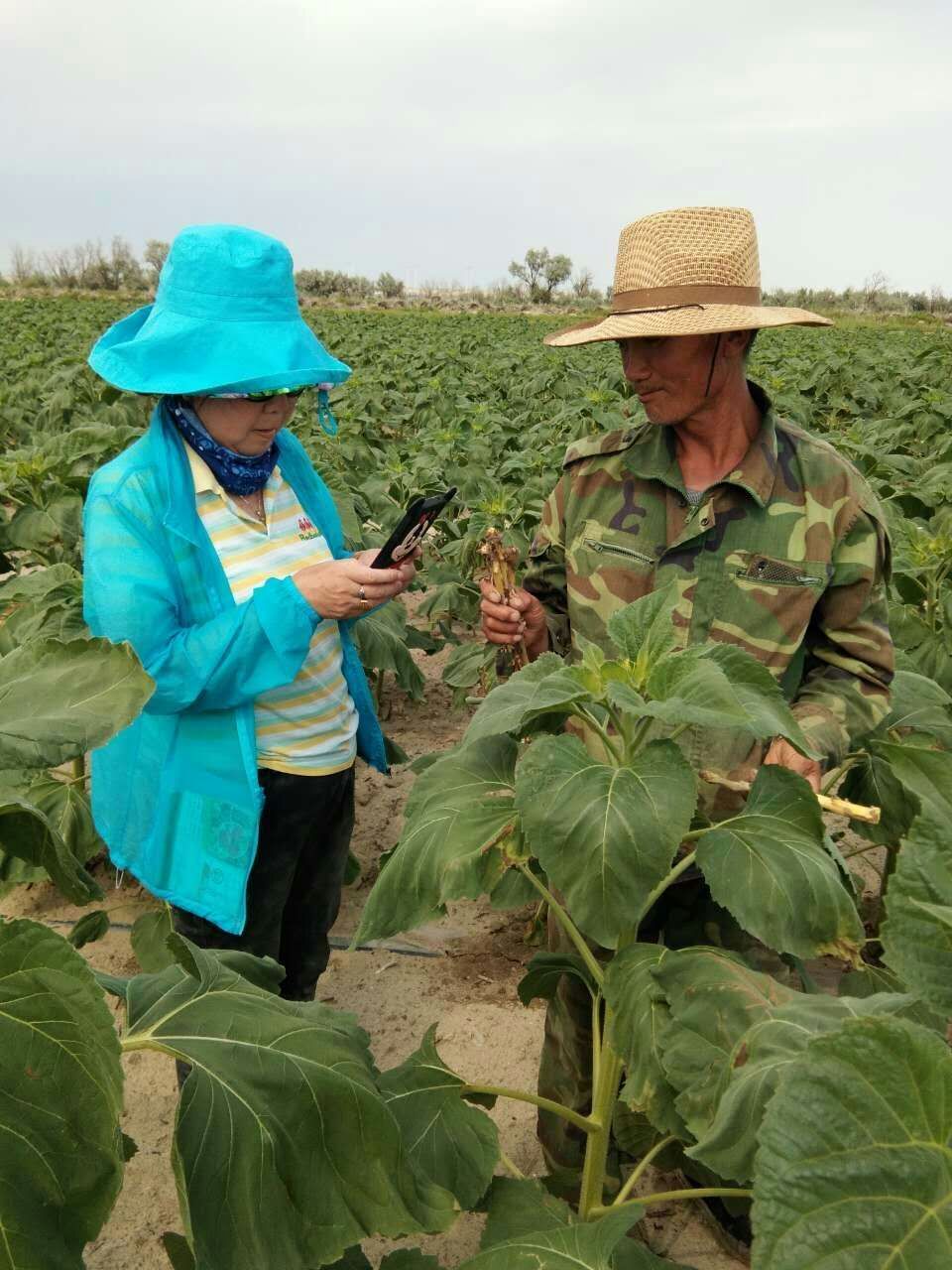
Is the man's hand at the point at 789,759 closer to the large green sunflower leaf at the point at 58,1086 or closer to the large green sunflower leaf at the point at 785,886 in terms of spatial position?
the large green sunflower leaf at the point at 785,886

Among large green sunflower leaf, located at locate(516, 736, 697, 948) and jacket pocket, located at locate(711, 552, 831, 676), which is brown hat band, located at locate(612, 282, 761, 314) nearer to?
jacket pocket, located at locate(711, 552, 831, 676)

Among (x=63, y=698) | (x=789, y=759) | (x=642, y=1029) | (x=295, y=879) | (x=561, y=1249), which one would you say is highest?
(x=63, y=698)

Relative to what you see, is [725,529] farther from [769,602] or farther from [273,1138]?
[273,1138]

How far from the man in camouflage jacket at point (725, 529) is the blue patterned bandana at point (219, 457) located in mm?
656

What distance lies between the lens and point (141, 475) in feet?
8.09

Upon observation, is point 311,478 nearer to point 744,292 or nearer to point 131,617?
point 131,617

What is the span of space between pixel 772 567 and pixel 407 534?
A: 887mm

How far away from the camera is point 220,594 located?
8.39 ft

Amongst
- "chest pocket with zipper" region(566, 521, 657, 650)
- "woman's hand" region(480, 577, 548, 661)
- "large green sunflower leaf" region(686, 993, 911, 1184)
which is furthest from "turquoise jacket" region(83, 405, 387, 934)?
"large green sunflower leaf" region(686, 993, 911, 1184)

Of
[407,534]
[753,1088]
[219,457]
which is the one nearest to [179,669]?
[219,457]

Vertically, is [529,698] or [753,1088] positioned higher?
[529,698]

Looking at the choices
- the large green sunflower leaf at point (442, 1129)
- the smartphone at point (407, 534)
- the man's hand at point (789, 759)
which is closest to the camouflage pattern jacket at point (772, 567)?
the man's hand at point (789, 759)

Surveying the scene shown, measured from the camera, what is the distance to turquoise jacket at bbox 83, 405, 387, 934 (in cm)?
243

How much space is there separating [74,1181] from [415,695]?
4115 mm
